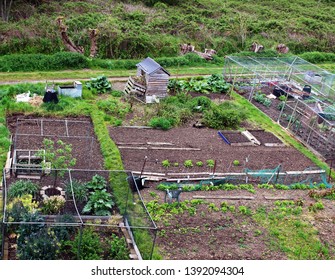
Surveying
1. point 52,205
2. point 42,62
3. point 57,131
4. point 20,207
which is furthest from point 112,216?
point 42,62

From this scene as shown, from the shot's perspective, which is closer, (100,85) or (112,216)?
(112,216)

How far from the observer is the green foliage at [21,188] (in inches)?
564

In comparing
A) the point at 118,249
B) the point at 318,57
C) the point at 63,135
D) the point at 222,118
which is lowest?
the point at 63,135

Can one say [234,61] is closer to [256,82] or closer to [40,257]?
[256,82]

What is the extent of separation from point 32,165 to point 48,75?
37.9 feet

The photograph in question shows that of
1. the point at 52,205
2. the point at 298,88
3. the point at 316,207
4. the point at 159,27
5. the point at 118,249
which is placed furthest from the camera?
the point at 159,27

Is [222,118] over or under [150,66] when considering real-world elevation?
under

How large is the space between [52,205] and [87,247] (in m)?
2.17

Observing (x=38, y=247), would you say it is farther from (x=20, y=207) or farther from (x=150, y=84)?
(x=150, y=84)

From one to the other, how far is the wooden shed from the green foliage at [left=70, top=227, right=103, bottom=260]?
12.3m

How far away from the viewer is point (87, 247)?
499 inches

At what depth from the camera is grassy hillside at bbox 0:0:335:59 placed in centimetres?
2991

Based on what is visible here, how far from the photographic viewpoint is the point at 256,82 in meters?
28.8

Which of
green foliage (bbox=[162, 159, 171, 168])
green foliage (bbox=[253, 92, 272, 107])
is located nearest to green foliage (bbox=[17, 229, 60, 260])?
green foliage (bbox=[162, 159, 171, 168])
